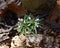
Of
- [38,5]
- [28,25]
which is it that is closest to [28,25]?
[28,25]

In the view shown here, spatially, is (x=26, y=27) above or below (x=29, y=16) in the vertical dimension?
below

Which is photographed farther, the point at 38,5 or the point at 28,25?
the point at 38,5

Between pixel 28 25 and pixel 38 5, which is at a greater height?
pixel 38 5

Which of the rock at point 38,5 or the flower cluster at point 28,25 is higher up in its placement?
the rock at point 38,5

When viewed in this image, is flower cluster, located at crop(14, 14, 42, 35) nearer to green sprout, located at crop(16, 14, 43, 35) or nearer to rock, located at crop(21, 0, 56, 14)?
green sprout, located at crop(16, 14, 43, 35)

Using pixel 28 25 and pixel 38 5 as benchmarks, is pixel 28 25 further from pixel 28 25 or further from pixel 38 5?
pixel 38 5

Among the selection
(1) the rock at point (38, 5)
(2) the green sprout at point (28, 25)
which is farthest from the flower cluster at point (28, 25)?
(1) the rock at point (38, 5)

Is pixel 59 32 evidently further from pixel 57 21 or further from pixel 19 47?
pixel 19 47

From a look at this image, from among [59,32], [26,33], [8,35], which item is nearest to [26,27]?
[26,33]

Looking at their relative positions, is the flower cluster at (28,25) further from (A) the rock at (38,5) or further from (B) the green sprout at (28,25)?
(A) the rock at (38,5)
